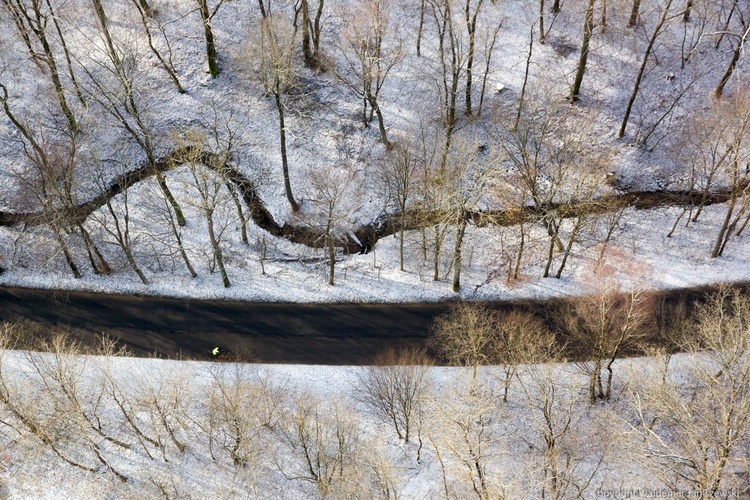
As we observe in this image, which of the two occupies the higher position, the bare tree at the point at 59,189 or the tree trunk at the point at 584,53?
the tree trunk at the point at 584,53

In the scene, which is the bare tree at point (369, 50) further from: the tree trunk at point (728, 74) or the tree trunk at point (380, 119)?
the tree trunk at point (728, 74)

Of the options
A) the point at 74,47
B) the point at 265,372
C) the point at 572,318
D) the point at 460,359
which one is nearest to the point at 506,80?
the point at 572,318

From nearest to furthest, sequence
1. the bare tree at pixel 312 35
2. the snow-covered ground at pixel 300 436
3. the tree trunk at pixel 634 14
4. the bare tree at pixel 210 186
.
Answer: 1. the snow-covered ground at pixel 300 436
2. the bare tree at pixel 210 186
3. the bare tree at pixel 312 35
4. the tree trunk at pixel 634 14

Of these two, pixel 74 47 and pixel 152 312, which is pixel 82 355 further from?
pixel 74 47

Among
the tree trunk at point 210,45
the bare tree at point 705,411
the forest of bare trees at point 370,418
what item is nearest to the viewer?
the bare tree at point 705,411

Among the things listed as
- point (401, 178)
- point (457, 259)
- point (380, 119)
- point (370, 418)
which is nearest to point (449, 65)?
point (380, 119)

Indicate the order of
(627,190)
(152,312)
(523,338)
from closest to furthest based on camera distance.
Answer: (523,338)
(152,312)
(627,190)

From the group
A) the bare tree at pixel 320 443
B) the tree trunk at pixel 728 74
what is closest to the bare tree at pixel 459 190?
the bare tree at pixel 320 443
